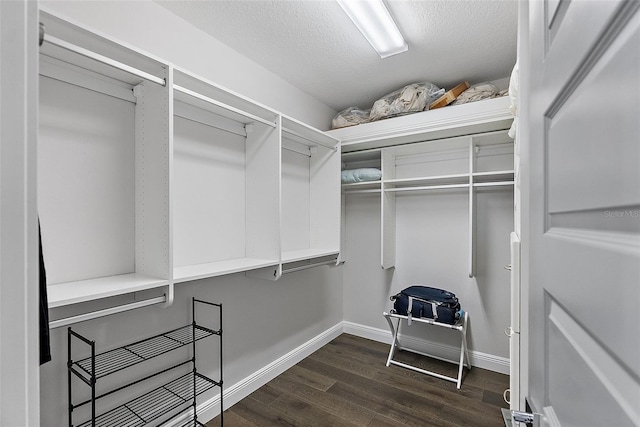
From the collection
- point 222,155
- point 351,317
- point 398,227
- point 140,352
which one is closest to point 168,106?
point 222,155

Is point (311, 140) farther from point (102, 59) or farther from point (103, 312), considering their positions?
point (103, 312)

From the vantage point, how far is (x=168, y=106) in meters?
1.47

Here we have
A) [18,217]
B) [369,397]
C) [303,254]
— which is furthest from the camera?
[303,254]

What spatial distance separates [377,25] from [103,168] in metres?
1.78

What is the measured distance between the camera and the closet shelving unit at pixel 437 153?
2.38 meters

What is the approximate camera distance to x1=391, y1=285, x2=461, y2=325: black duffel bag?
253 centimetres

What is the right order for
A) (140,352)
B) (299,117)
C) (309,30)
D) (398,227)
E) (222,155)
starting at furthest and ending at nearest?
(398,227)
(299,117)
(222,155)
(309,30)
(140,352)

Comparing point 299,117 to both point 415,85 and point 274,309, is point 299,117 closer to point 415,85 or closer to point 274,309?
point 415,85

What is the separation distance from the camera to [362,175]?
3002 mm

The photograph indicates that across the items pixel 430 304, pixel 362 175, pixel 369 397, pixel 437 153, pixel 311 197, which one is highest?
pixel 437 153

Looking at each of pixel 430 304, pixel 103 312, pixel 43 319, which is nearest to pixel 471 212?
pixel 430 304

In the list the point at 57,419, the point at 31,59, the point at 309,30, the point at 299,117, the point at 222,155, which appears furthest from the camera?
the point at 299,117

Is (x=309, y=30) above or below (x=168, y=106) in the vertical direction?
above

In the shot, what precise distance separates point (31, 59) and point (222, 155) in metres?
1.73
